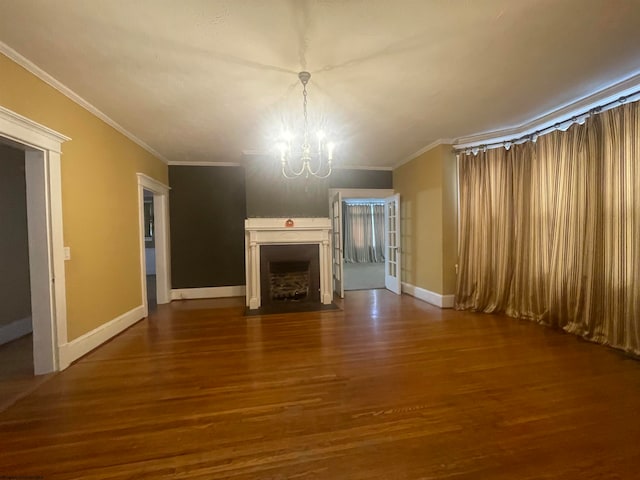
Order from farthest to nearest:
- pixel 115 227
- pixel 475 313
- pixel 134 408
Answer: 1. pixel 475 313
2. pixel 115 227
3. pixel 134 408

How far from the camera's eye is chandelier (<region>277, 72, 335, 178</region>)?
2.78 meters

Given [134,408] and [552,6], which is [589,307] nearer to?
[552,6]

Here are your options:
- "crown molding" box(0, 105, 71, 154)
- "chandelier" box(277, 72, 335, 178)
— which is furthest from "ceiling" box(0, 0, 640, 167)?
"crown molding" box(0, 105, 71, 154)

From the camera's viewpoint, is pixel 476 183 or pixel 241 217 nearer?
pixel 476 183

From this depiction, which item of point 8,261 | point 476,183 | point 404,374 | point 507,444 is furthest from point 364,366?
point 8,261

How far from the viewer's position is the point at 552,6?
1.65 metres

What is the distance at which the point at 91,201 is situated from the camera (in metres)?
2.90

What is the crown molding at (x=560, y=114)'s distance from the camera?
8.22 ft

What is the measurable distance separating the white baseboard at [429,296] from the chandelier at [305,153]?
254cm

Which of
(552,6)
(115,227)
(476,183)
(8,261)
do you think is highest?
(552,6)

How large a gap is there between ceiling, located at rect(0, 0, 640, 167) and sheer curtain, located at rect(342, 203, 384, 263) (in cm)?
771

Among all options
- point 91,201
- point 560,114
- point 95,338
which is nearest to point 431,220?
point 560,114

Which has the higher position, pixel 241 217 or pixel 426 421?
pixel 241 217

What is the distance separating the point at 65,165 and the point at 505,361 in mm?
4430
